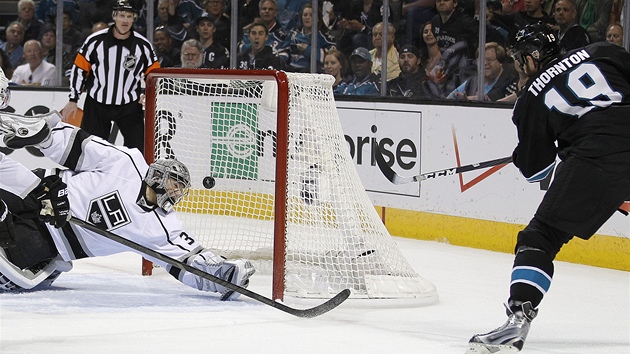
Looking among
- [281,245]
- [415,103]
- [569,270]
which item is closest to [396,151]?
[415,103]

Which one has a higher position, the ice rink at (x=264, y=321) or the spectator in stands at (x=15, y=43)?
the spectator in stands at (x=15, y=43)

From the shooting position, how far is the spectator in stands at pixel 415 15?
6602mm

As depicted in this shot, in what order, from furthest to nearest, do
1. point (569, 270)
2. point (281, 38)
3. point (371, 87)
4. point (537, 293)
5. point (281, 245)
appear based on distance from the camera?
point (281, 38), point (371, 87), point (569, 270), point (281, 245), point (537, 293)

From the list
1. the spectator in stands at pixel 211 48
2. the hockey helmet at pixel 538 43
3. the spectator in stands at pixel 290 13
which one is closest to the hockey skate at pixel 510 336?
the hockey helmet at pixel 538 43

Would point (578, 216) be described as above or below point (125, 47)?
below

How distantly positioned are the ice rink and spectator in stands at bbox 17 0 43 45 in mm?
3847

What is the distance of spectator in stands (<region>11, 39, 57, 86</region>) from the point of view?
8.43m

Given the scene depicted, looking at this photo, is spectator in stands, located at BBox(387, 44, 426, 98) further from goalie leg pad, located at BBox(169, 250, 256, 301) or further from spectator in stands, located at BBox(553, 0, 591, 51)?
goalie leg pad, located at BBox(169, 250, 256, 301)

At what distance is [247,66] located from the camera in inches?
305

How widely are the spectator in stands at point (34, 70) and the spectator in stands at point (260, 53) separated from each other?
62.1 inches

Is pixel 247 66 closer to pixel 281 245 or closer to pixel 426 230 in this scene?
pixel 426 230

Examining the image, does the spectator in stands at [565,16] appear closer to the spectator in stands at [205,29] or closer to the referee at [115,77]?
the referee at [115,77]

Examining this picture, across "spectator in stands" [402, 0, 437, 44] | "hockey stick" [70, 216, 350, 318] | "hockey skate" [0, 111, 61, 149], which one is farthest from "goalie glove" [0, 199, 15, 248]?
"spectator in stands" [402, 0, 437, 44]

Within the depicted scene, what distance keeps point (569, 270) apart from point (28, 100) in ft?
14.5
